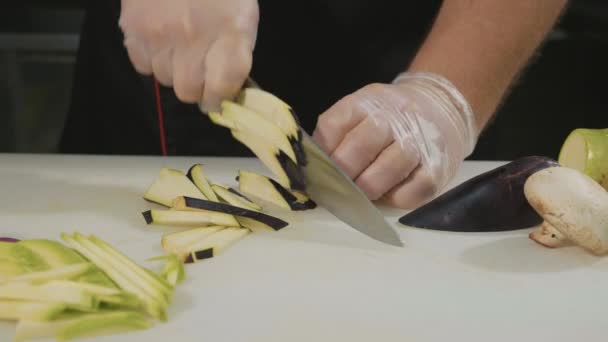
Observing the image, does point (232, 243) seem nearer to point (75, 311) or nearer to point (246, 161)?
point (75, 311)

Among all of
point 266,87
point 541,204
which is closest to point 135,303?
point 541,204

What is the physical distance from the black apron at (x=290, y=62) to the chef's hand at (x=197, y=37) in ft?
1.35

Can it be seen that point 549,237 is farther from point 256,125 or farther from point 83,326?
point 83,326

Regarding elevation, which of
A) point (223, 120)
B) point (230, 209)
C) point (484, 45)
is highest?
point (484, 45)

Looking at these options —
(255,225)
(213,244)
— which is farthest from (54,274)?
(255,225)

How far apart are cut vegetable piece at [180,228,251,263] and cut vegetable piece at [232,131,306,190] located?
14 cm

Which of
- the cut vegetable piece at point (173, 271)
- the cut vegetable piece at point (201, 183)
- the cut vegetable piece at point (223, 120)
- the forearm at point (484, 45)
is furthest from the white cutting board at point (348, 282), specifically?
the forearm at point (484, 45)

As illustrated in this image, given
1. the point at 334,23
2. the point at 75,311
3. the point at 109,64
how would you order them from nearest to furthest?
the point at 75,311, the point at 334,23, the point at 109,64

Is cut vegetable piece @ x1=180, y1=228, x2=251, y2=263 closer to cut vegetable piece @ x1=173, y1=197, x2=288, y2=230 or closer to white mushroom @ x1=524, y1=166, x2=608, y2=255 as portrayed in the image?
cut vegetable piece @ x1=173, y1=197, x2=288, y2=230

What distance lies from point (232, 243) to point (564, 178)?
58 cm

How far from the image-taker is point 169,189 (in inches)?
56.2

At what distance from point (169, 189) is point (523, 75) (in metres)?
1.99

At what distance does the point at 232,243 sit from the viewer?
1241 millimetres

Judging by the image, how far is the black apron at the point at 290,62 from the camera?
186 cm
